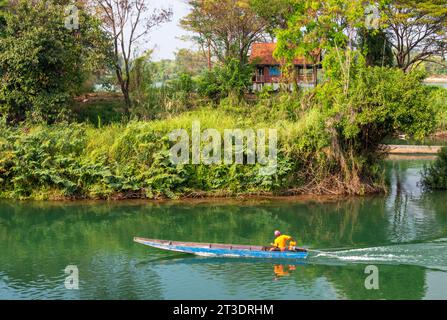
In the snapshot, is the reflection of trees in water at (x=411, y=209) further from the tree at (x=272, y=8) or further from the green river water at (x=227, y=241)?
the tree at (x=272, y=8)

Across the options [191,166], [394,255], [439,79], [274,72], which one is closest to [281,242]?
[394,255]

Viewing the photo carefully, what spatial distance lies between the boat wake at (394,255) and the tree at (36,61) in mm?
13481

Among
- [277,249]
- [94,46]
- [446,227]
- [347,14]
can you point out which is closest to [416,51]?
[347,14]

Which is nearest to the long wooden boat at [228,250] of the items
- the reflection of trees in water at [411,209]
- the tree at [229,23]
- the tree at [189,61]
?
the reflection of trees in water at [411,209]

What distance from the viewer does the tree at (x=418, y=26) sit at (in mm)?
33812

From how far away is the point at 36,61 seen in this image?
2323cm

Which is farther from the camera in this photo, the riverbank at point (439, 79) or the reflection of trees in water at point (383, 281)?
the riverbank at point (439, 79)

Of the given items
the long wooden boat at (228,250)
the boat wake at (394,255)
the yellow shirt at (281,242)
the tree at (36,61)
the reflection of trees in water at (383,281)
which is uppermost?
the tree at (36,61)

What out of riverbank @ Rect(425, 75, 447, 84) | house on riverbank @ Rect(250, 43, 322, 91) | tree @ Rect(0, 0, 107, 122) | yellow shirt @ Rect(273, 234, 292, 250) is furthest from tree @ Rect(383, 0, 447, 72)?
riverbank @ Rect(425, 75, 447, 84)

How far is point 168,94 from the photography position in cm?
2809

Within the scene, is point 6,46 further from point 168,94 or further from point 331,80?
point 331,80

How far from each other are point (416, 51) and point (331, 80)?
18.3 meters

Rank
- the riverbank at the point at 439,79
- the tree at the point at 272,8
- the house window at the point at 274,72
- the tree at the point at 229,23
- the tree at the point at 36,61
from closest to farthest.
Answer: the tree at the point at 36,61
the tree at the point at 272,8
the tree at the point at 229,23
the house window at the point at 274,72
the riverbank at the point at 439,79

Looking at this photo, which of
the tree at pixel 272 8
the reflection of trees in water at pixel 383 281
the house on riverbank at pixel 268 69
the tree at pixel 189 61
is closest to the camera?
the reflection of trees in water at pixel 383 281
